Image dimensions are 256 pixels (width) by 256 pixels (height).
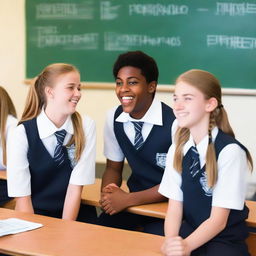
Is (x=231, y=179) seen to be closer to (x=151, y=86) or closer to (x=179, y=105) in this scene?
(x=179, y=105)

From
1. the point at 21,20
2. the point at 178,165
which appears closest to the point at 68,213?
the point at 178,165

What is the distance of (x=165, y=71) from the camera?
3932mm

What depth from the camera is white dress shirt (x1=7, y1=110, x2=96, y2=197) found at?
Answer: 7.57ft

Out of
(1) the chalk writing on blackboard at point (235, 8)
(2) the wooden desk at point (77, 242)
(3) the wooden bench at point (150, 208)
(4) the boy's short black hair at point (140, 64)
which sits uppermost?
(1) the chalk writing on blackboard at point (235, 8)

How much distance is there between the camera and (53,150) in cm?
238

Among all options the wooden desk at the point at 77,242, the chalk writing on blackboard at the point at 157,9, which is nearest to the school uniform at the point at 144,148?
the wooden desk at the point at 77,242

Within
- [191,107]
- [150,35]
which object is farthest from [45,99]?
[150,35]

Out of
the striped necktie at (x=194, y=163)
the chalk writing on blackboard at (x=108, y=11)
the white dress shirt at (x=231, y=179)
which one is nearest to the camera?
the white dress shirt at (x=231, y=179)

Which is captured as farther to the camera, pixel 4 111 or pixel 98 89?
pixel 98 89

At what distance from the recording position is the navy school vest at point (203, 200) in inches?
74.7

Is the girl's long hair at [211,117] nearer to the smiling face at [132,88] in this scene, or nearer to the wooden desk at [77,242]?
the wooden desk at [77,242]

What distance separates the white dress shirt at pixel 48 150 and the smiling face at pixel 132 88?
0.72 ft

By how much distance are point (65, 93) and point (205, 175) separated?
2.85ft

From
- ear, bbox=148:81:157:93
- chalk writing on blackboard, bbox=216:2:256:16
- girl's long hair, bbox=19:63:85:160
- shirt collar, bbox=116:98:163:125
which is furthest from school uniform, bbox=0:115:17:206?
chalk writing on blackboard, bbox=216:2:256:16
